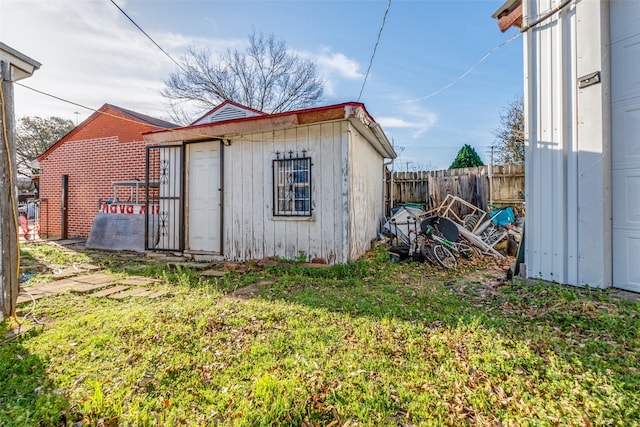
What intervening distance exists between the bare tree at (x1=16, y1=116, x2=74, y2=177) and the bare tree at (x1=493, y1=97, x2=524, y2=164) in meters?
27.9

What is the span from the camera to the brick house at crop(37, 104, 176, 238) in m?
9.23

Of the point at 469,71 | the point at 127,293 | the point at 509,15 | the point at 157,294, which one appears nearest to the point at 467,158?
the point at 469,71

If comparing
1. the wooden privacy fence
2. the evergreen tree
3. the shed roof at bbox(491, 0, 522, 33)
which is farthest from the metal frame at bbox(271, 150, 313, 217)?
the evergreen tree

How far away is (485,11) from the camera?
5.49m

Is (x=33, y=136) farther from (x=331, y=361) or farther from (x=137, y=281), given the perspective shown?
(x=331, y=361)

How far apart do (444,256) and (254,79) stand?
58.7 feet

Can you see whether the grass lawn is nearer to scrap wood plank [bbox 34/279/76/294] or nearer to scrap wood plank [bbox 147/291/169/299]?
scrap wood plank [bbox 147/291/169/299]

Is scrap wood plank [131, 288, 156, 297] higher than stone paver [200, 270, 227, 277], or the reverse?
stone paver [200, 270, 227, 277]

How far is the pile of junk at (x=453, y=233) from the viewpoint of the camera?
5897 mm

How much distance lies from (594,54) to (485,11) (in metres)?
3.22

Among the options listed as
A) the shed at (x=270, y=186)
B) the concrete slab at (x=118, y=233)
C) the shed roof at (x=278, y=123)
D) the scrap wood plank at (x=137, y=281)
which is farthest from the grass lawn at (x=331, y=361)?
the concrete slab at (x=118, y=233)

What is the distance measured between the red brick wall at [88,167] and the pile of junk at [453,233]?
8061 mm

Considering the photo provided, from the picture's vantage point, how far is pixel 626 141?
119 inches

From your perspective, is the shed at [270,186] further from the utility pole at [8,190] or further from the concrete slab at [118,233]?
the utility pole at [8,190]
